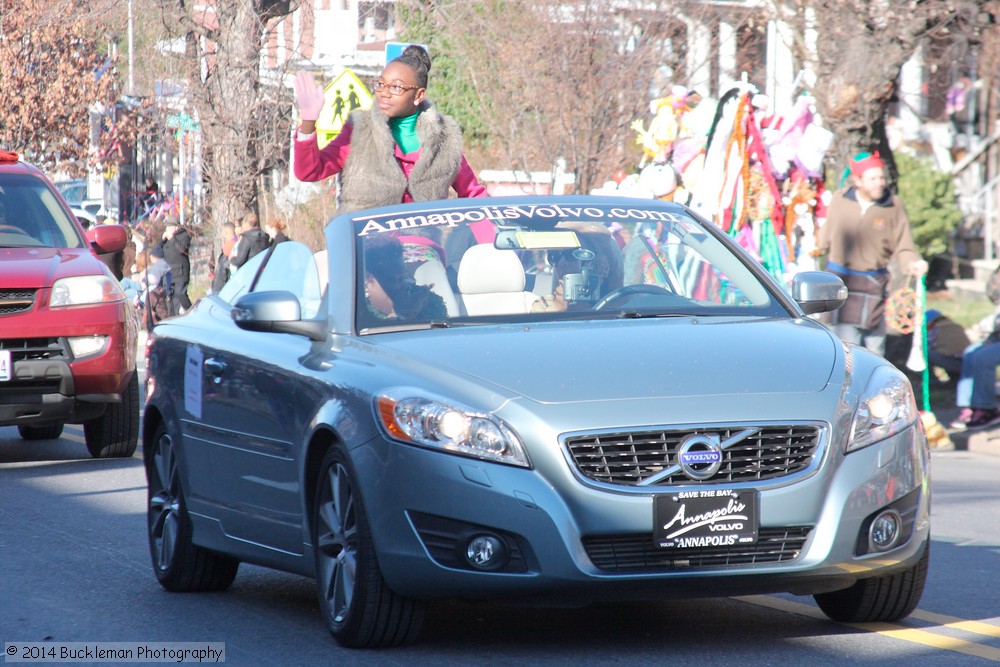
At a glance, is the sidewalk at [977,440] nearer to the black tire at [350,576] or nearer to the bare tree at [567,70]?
the bare tree at [567,70]

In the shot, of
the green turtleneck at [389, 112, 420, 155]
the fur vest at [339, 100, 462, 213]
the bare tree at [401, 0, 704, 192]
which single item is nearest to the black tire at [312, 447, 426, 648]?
the fur vest at [339, 100, 462, 213]

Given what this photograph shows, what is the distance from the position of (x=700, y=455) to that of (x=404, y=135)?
4.26 metres

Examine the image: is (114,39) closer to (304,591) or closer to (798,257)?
(798,257)

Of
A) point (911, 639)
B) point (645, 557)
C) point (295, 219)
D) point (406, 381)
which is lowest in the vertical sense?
point (295, 219)

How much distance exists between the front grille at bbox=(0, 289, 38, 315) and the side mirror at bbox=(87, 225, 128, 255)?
2.35 feet

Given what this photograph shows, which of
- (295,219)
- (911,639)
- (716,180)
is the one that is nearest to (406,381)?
(911,639)

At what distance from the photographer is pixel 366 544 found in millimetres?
5664

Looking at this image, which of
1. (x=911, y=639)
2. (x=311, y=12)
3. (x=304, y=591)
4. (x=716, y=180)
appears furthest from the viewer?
(x=311, y=12)

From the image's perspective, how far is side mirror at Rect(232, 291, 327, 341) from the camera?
633cm

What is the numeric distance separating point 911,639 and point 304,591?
2.56m

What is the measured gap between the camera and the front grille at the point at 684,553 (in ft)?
17.6

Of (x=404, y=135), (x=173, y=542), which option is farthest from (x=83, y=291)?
(x=173, y=542)

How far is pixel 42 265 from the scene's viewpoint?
467 inches

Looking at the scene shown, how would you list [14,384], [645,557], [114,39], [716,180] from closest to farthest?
[645,557] < [14,384] < [716,180] < [114,39]
